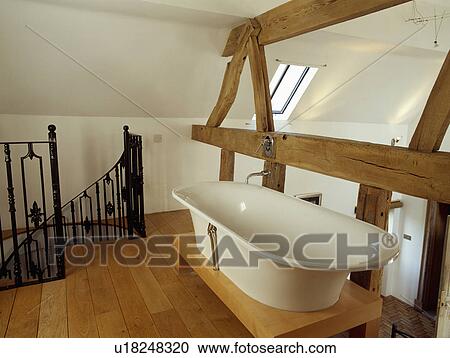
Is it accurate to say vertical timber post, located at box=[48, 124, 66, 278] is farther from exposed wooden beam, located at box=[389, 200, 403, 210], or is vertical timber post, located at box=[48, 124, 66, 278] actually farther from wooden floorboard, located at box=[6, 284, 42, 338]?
exposed wooden beam, located at box=[389, 200, 403, 210]

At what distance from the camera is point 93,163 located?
4.00m

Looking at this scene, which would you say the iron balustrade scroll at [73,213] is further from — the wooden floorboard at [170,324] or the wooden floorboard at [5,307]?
the wooden floorboard at [170,324]

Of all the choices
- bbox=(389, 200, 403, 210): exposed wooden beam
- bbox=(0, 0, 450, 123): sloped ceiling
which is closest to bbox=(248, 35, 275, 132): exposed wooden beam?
bbox=(0, 0, 450, 123): sloped ceiling

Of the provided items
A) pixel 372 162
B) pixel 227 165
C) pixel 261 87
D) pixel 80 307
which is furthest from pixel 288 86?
pixel 80 307

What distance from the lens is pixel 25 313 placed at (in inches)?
87.3

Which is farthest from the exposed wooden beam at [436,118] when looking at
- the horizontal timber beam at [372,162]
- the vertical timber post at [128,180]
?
the vertical timber post at [128,180]

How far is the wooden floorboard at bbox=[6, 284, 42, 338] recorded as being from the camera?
2.03m

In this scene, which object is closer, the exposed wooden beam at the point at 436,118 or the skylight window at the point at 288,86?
the exposed wooden beam at the point at 436,118

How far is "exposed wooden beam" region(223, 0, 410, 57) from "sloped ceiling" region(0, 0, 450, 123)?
262 mm

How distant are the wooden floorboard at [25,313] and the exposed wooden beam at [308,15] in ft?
8.80

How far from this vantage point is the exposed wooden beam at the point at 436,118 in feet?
5.41
